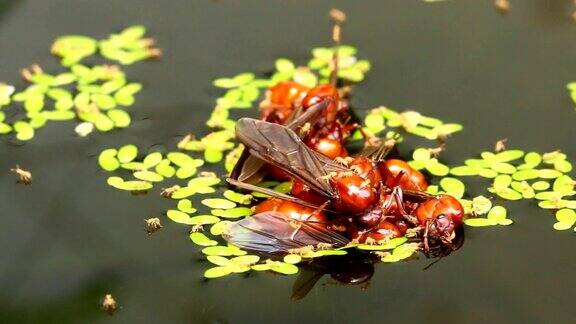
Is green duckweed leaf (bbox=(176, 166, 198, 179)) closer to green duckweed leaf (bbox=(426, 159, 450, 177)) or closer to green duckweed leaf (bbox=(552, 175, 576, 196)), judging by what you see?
green duckweed leaf (bbox=(426, 159, 450, 177))

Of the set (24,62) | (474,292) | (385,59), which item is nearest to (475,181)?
(474,292)

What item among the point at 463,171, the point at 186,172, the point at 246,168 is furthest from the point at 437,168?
the point at 186,172

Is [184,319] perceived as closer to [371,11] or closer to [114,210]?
[114,210]

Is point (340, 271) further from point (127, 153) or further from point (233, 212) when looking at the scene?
point (127, 153)

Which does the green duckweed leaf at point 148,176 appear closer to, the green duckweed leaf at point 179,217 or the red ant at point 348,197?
the green duckweed leaf at point 179,217

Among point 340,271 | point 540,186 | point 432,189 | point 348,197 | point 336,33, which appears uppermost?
point 336,33

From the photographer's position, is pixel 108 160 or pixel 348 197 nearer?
pixel 348 197
